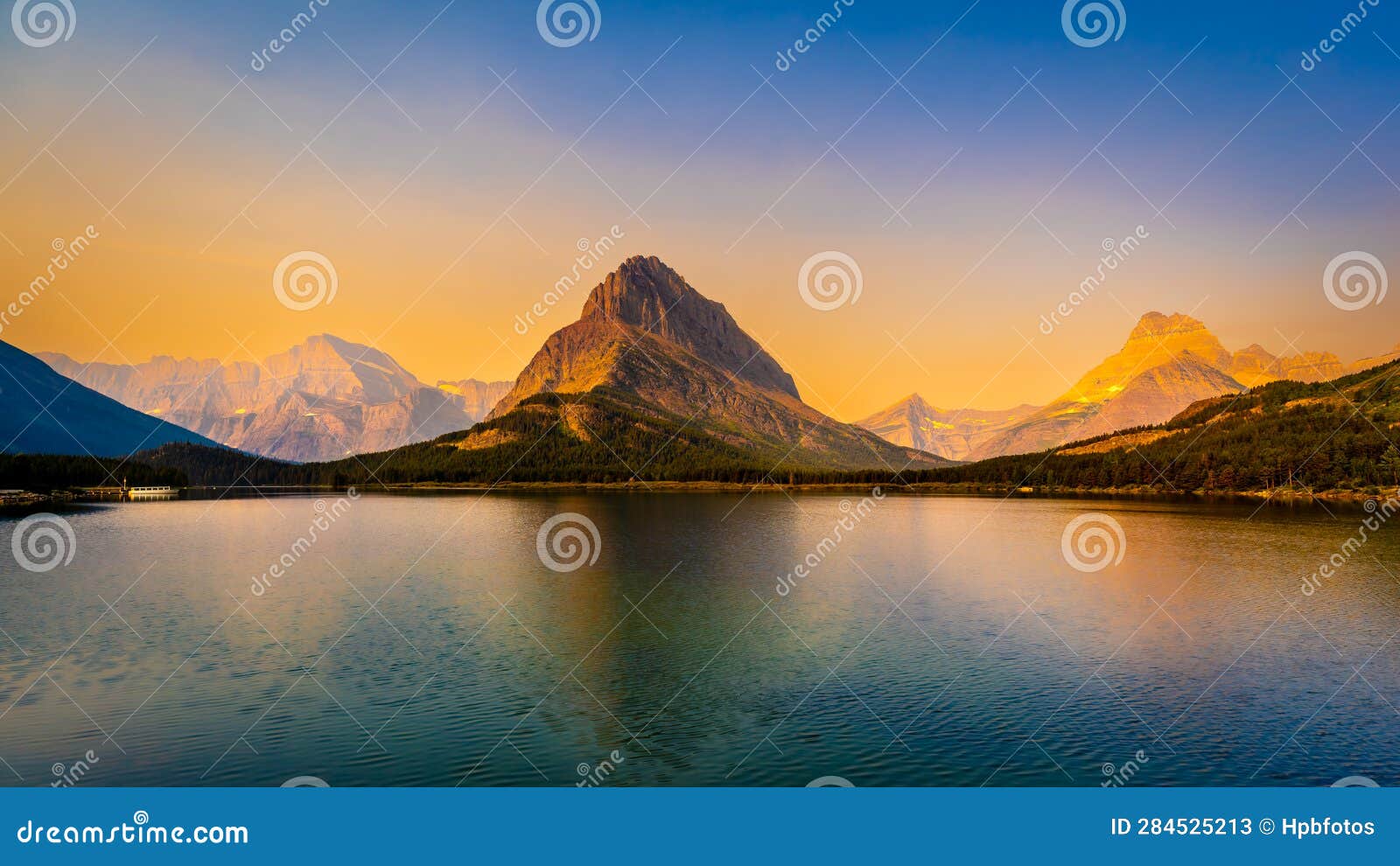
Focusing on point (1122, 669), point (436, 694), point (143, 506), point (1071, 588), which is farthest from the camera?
point (143, 506)

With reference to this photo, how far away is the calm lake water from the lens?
30516mm

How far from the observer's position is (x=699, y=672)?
141 ft

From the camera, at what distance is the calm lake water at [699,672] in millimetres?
30516

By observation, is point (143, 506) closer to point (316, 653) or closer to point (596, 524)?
point (596, 524)

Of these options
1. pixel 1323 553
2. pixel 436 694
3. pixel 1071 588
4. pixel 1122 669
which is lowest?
pixel 436 694

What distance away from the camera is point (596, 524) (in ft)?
444

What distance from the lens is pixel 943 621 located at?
2160 inches

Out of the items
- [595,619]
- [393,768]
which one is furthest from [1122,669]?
[393,768]

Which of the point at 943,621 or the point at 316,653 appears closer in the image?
the point at 316,653

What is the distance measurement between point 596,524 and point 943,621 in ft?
285

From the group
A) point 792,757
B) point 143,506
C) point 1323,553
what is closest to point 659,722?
point 792,757

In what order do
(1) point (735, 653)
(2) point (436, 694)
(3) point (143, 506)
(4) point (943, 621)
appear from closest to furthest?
(2) point (436, 694)
(1) point (735, 653)
(4) point (943, 621)
(3) point (143, 506)

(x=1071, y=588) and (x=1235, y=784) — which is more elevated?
(x=1071, y=588)

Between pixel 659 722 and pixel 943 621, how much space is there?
26.6 metres
